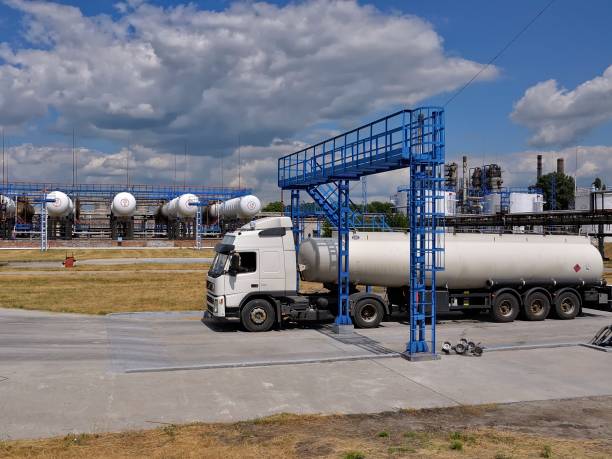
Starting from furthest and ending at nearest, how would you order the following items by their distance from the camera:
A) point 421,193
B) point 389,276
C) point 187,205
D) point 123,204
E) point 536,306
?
1. point 123,204
2. point 187,205
3. point 536,306
4. point 389,276
5. point 421,193

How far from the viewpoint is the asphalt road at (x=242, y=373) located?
10.6 meters

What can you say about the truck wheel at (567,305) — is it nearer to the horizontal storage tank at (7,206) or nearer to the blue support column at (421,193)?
the blue support column at (421,193)

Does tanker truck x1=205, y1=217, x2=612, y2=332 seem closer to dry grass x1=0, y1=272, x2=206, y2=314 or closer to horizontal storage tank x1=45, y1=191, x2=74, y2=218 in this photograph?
dry grass x1=0, y1=272, x2=206, y2=314

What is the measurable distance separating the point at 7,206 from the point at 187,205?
23183 millimetres

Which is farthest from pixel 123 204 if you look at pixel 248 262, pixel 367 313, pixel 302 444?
pixel 302 444

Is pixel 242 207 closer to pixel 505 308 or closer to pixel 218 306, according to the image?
pixel 505 308

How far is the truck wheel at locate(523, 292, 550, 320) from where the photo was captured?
21.5m

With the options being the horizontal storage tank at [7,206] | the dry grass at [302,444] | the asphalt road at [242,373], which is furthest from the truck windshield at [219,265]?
the horizontal storage tank at [7,206]

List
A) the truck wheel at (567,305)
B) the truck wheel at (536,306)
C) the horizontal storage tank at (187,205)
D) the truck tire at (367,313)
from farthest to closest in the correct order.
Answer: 1. the horizontal storage tank at (187,205)
2. the truck wheel at (567,305)
3. the truck wheel at (536,306)
4. the truck tire at (367,313)

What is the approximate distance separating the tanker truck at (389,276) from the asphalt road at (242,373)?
93 centimetres

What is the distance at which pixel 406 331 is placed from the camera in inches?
759

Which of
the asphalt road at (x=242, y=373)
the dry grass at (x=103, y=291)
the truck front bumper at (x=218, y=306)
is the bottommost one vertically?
the asphalt road at (x=242, y=373)

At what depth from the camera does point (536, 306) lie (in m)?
21.8

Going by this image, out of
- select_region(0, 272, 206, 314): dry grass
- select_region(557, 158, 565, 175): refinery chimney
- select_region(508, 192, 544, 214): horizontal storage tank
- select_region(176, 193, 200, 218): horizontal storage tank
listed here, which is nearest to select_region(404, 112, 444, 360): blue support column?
select_region(0, 272, 206, 314): dry grass
